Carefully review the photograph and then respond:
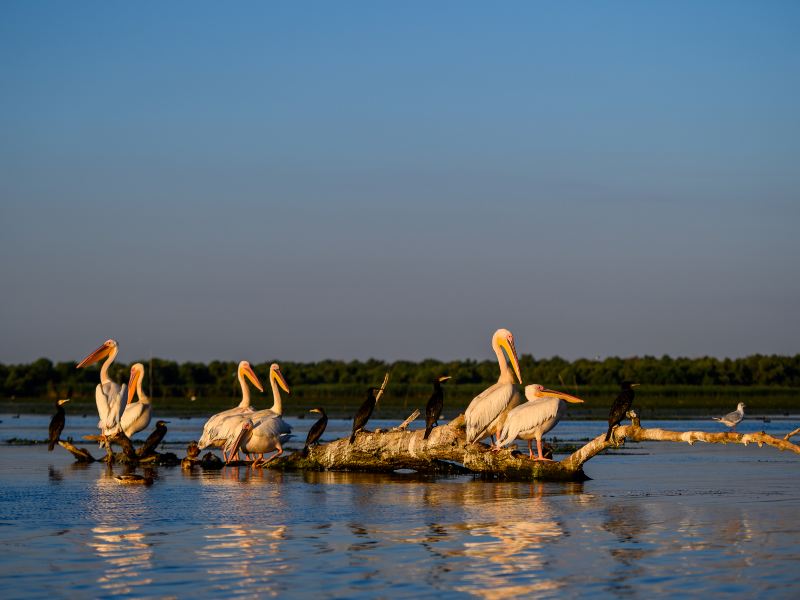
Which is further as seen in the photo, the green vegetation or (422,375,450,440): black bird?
the green vegetation

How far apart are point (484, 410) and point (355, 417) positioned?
7.06ft

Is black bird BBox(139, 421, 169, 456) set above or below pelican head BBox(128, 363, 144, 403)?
below

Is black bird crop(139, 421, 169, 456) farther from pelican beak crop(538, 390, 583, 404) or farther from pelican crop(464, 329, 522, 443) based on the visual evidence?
pelican beak crop(538, 390, 583, 404)

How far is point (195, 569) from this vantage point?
7938 mm

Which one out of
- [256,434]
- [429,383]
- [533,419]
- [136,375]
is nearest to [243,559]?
[533,419]

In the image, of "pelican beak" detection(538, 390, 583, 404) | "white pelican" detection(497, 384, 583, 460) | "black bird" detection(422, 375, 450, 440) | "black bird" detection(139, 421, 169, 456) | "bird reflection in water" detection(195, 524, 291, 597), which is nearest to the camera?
"bird reflection in water" detection(195, 524, 291, 597)

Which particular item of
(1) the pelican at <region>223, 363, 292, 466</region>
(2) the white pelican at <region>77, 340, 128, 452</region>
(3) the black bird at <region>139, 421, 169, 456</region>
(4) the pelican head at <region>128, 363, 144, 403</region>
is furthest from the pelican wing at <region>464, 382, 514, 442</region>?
(4) the pelican head at <region>128, 363, 144, 403</region>

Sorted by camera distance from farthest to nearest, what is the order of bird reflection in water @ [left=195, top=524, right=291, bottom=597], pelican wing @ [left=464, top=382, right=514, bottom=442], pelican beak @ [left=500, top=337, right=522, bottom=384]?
pelican beak @ [left=500, top=337, right=522, bottom=384]
pelican wing @ [left=464, top=382, right=514, bottom=442]
bird reflection in water @ [left=195, top=524, right=291, bottom=597]

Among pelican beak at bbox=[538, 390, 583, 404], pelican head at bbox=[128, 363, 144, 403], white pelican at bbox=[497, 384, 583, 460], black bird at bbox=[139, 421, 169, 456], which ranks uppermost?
pelican head at bbox=[128, 363, 144, 403]

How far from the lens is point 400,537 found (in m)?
9.30

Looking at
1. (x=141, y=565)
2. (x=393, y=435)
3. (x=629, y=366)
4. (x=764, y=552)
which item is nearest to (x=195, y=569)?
(x=141, y=565)

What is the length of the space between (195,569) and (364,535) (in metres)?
1.84

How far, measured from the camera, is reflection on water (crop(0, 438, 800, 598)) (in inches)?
293

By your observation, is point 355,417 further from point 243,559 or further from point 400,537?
point 243,559
